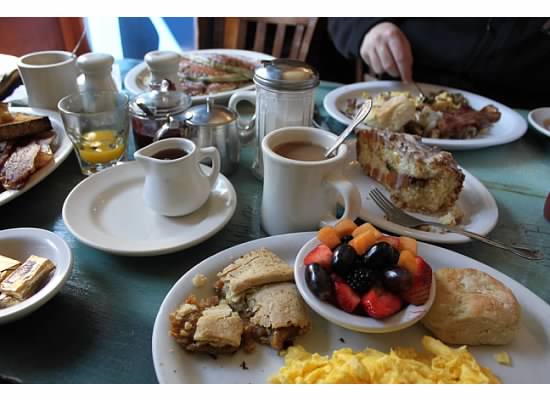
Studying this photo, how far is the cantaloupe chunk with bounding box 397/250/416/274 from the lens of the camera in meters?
0.88

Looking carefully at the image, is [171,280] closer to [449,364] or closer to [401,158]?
[449,364]

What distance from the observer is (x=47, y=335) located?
0.88m

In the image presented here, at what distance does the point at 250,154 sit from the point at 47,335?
3.03 feet

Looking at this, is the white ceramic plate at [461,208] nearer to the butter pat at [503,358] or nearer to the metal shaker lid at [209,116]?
the butter pat at [503,358]

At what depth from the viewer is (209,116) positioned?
4.54 feet

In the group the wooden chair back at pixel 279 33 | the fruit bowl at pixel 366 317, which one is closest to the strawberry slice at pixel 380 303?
the fruit bowl at pixel 366 317

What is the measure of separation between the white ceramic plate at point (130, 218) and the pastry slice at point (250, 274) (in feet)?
0.49

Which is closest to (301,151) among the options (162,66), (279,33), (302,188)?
(302,188)

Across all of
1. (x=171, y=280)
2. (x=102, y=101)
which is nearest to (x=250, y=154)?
(x=102, y=101)

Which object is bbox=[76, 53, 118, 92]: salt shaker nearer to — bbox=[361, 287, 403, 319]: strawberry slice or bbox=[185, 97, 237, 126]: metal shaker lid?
bbox=[185, 97, 237, 126]: metal shaker lid

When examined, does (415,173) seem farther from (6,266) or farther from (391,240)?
(6,266)

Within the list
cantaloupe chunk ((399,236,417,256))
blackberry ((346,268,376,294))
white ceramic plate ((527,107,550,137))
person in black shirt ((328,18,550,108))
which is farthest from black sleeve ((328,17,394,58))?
blackberry ((346,268,376,294))

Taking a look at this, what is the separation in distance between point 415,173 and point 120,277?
2.79 ft

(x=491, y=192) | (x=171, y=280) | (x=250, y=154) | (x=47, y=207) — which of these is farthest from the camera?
(x=250, y=154)
